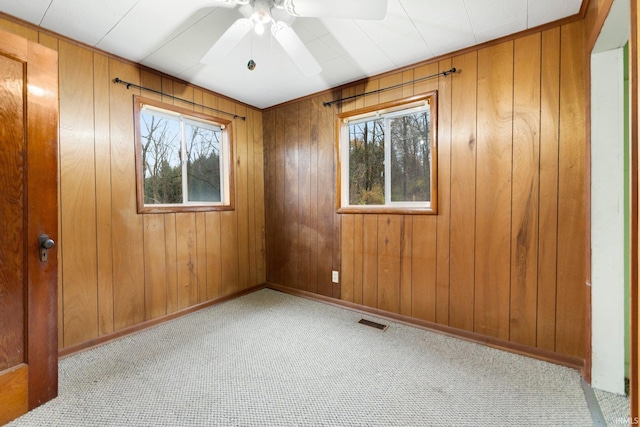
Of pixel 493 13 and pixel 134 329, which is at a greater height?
pixel 493 13

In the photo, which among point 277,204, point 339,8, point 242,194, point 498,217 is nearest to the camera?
point 339,8

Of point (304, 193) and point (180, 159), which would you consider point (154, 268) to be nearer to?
point (180, 159)

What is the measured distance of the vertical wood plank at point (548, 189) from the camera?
6.13ft

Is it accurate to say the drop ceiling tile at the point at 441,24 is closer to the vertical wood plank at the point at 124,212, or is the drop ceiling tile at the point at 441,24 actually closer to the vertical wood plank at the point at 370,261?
the vertical wood plank at the point at 370,261

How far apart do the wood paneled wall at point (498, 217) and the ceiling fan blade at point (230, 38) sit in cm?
144

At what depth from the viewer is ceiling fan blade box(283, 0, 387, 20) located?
1.31m

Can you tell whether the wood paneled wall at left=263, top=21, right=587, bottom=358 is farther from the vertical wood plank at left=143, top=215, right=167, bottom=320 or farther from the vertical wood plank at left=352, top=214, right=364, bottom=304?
the vertical wood plank at left=143, top=215, right=167, bottom=320

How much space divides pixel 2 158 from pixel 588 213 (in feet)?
10.6

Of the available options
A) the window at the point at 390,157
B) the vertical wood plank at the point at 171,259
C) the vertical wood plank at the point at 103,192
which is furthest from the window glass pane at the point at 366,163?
the vertical wood plank at the point at 103,192

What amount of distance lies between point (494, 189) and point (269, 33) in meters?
1.97

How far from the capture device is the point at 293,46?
1637 millimetres

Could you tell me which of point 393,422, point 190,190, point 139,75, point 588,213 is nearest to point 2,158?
point 139,75

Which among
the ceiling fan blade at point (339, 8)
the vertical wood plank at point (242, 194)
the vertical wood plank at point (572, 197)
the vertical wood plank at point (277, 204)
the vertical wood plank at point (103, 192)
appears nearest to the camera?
the ceiling fan blade at point (339, 8)

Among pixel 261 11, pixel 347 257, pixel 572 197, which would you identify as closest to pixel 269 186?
pixel 347 257
